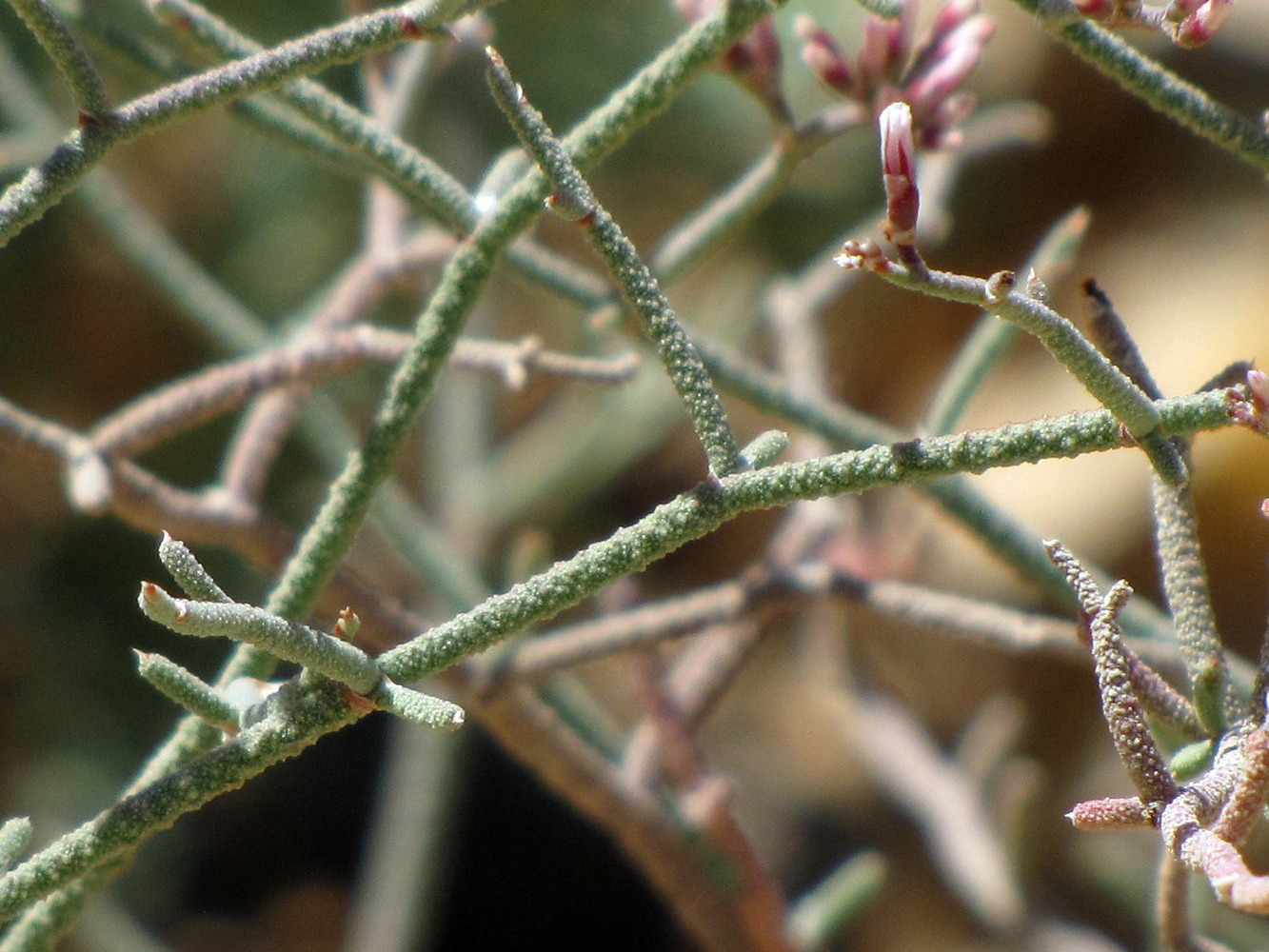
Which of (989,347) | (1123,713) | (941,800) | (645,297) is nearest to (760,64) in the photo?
(989,347)

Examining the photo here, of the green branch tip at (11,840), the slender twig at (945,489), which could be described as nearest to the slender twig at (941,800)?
the slender twig at (945,489)

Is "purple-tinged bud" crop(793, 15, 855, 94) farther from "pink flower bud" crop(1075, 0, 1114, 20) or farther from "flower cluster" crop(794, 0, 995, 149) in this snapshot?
"pink flower bud" crop(1075, 0, 1114, 20)

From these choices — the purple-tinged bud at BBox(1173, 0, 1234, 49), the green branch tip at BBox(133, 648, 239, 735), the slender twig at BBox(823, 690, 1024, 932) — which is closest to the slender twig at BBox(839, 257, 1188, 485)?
the purple-tinged bud at BBox(1173, 0, 1234, 49)

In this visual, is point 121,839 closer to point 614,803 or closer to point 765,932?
point 614,803

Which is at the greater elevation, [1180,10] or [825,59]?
[825,59]

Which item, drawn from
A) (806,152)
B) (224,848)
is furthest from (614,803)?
(224,848)

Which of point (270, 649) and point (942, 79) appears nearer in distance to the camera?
point (270, 649)

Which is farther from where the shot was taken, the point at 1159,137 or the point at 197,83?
the point at 1159,137

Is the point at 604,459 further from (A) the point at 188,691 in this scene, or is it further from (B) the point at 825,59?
(A) the point at 188,691
